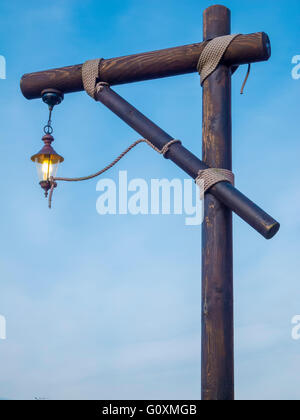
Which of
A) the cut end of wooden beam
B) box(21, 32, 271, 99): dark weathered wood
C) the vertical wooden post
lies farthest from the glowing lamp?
the cut end of wooden beam

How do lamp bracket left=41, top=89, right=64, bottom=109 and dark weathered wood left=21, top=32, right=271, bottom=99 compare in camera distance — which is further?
lamp bracket left=41, top=89, right=64, bottom=109

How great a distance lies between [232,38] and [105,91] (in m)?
1.09

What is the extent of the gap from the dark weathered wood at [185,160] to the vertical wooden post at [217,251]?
0.38ft

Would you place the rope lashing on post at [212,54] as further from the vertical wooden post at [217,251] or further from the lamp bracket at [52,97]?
the lamp bracket at [52,97]

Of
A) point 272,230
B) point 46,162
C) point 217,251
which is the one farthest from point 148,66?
point 272,230

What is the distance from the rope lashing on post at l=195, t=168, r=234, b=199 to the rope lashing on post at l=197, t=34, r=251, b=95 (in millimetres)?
758

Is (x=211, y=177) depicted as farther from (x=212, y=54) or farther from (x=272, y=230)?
(x=212, y=54)

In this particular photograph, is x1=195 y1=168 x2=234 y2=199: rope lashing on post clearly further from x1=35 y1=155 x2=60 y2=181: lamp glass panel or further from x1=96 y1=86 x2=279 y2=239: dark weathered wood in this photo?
x1=35 y1=155 x2=60 y2=181: lamp glass panel

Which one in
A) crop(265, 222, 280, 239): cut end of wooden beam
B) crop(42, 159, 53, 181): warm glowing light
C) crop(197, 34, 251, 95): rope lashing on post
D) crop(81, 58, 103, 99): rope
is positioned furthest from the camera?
crop(42, 159, 53, 181): warm glowing light

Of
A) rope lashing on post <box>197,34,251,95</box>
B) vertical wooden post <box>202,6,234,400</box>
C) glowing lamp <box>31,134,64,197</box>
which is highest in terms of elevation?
rope lashing on post <box>197,34,251,95</box>

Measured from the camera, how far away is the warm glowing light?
205 inches

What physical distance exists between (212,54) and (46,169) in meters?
1.68

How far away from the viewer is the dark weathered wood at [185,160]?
13.2 ft
